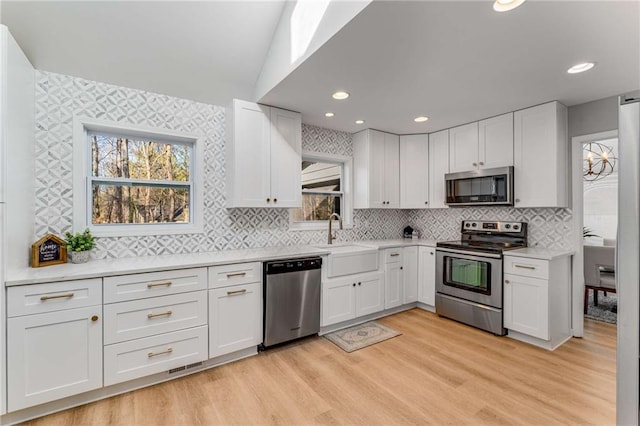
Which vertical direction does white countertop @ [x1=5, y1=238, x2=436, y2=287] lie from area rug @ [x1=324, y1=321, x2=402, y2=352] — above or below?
above

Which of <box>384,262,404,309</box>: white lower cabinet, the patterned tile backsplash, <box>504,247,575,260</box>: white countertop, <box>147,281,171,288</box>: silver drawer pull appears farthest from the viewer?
<box>384,262,404,309</box>: white lower cabinet

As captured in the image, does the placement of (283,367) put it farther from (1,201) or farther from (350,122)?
(350,122)

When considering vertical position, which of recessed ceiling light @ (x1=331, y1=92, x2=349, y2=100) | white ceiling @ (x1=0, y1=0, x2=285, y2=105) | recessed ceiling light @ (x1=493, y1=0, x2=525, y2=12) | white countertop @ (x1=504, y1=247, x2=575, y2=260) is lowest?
white countertop @ (x1=504, y1=247, x2=575, y2=260)

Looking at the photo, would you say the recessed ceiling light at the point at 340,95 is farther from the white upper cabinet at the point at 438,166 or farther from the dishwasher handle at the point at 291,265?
the white upper cabinet at the point at 438,166

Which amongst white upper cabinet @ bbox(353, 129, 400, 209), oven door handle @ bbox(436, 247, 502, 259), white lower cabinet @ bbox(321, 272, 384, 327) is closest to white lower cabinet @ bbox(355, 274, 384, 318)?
white lower cabinet @ bbox(321, 272, 384, 327)

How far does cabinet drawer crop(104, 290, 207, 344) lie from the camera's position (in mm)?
2096

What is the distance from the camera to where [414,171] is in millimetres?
4227

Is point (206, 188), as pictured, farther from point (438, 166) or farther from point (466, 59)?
point (438, 166)

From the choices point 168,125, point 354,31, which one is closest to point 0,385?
point 168,125

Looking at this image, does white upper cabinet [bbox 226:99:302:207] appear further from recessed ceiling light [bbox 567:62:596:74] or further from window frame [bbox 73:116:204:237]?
recessed ceiling light [bbox 567:62:596:74]

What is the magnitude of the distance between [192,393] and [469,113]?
12.5 ft

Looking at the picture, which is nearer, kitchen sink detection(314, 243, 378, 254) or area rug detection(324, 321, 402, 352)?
area rug detection(324, 321, 402, 352)

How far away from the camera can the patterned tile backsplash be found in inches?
92.9

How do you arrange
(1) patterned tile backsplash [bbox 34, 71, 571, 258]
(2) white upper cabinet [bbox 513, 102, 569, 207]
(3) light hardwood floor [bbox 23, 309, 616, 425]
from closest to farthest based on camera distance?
(3) light hardwood floor [bbox 23, 309, 616, 425], (1) patterned tile backsplash [bbox 34, 71, 571, 258], (2) white upper cabinet [bbox 513, 102, 569, 207]
